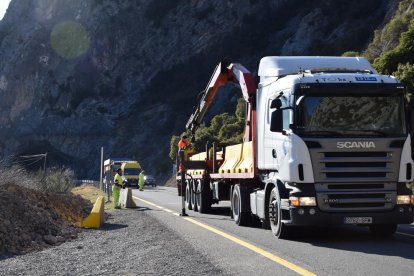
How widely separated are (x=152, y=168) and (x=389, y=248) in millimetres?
68490

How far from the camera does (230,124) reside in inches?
2231

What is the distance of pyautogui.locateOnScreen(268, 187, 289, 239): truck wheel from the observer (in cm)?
1040

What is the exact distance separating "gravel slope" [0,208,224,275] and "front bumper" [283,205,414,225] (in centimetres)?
189

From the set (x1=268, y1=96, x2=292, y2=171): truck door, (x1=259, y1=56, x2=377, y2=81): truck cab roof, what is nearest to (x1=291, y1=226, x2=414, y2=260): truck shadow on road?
(x1=268, y1=96, x2=292, y2=171): truck door

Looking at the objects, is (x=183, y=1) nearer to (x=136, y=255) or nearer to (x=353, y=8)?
(x=353, y=8)

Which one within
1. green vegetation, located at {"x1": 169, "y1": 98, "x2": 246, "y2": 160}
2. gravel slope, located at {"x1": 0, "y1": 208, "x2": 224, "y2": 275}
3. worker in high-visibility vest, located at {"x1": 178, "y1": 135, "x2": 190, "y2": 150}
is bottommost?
gravel slope, located at {"x1": 0, "y1": 208, "x2": 224, "y2": 275}

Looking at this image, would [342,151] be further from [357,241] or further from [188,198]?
[188,198]

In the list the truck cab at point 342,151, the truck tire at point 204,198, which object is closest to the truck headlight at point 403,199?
the truck cab at point 342,151

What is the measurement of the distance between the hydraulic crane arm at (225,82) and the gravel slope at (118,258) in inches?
147

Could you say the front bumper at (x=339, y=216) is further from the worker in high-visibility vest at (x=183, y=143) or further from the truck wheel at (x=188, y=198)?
the worker in high-visibility vest at (x=183, y=143)

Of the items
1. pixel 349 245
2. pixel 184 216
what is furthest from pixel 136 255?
pixel 184 216

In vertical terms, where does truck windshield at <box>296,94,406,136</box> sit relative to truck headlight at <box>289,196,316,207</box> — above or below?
above

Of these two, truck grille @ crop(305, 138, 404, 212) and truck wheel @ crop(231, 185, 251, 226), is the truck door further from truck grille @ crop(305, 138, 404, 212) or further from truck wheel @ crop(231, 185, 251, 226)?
truck wheel @ crop(231, 185, 251, 226)

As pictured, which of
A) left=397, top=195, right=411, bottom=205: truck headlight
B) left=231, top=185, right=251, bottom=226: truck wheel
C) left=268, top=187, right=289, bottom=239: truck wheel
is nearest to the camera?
left=397, top=195, right=411, bottom=205: truck headlight
